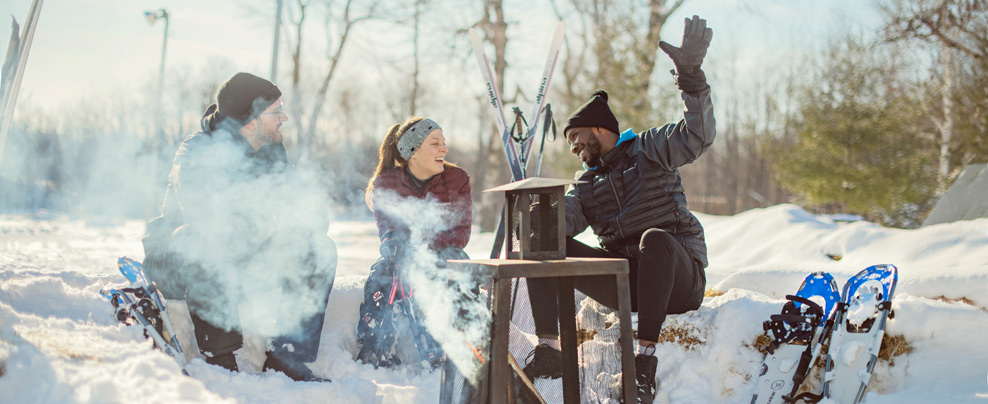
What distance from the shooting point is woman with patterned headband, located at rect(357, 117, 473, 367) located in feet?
9.71

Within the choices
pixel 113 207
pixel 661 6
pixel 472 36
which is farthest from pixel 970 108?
pixel 113 207

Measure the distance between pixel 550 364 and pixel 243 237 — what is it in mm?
1556

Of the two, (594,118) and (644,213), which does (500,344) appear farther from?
(594,118)

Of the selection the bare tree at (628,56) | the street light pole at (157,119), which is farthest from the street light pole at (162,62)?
the bare tree at (628,56)

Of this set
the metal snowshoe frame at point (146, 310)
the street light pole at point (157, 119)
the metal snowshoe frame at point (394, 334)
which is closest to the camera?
the metal snowshoe frame at point (146, 310)

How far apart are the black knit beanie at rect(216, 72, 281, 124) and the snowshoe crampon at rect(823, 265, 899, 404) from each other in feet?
9.21

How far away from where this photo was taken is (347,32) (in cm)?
1619

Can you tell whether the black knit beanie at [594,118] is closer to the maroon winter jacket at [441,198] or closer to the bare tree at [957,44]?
the maroon winter jacket at [441,198]

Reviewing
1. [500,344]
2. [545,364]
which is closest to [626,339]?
[500,344]

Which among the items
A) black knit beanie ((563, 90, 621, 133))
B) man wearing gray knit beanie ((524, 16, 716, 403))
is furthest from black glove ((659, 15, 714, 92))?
black knit beanie ((563, 90, 621, 133))

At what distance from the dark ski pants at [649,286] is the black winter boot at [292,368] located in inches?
41.1

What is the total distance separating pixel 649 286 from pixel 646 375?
0.37 m

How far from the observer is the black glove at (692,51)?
2449 millimetres

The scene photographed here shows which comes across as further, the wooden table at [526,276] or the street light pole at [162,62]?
the street light pole at [162,62]
